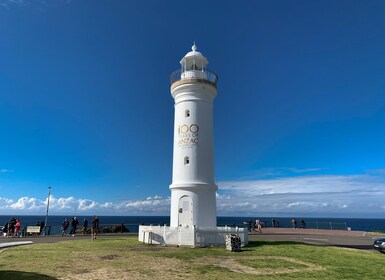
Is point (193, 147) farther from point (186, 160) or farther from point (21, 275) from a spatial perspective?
point (21, 275)

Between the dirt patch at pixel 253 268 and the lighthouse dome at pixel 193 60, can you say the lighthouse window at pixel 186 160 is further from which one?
the dirt patch at pixel 253 268

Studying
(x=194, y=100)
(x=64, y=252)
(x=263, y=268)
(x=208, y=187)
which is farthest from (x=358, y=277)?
(x=194, y=100)

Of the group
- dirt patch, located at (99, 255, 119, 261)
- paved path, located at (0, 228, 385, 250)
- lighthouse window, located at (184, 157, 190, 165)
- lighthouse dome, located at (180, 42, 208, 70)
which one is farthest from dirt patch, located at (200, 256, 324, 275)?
lighthouse dome, located at (180, 42, 208, 70)

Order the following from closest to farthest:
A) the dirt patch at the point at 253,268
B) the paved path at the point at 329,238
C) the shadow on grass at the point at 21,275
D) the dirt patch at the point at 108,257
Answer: the shadow on grass at the point at 21,275 → the dirt patch at the point at 253,268 → the dirt patch at the point at 108,257 → the paved path at the point at 329,238

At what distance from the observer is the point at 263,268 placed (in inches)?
489

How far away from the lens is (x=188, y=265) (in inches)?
496

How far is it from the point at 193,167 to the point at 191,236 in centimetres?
492

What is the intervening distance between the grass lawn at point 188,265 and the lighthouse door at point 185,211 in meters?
4.19

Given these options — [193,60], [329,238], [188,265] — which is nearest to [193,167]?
[193,60]

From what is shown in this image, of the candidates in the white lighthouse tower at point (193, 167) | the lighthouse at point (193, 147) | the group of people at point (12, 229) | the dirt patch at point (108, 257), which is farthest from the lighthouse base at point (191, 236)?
the group of people at point (12, 229)

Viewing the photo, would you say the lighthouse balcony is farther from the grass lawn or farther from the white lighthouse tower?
the grass lawn

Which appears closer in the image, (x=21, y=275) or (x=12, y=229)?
(x=21, y=275)

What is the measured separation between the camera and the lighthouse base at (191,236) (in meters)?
18.8

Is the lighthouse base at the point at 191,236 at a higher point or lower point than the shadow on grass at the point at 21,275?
higher
